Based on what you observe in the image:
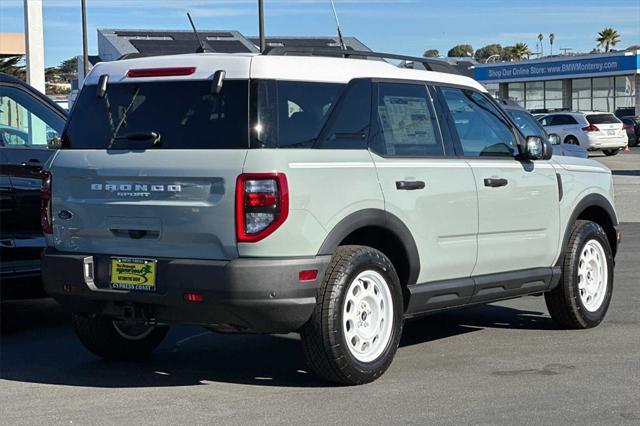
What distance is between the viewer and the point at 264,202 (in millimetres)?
5914

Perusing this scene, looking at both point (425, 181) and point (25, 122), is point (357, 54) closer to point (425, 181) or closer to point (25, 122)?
point (425, 181)

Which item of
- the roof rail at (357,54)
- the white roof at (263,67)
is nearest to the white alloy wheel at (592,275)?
→ the roof rail at (357,54)

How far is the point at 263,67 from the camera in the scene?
621 cm

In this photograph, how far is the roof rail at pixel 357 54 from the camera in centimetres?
647

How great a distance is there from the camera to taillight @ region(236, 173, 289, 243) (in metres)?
5.91

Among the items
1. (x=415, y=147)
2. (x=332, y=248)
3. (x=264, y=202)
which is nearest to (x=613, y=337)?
(x=415, y=147)

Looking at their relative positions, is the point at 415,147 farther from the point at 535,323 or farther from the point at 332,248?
the point at 535,323

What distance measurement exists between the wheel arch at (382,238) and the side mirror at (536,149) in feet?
4.90

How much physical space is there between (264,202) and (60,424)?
162 centimetres

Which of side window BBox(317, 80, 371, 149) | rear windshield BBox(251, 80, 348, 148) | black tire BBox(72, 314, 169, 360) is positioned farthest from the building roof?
rear windshield BBox(251, 80, 348, 148)

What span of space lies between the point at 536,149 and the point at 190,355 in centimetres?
290

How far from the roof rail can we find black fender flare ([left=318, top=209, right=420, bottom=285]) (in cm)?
104

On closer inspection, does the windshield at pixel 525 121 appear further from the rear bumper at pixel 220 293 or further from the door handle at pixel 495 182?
the rear bumper at pixel 220 293

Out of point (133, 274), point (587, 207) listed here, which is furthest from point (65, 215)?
point (587, 207)
